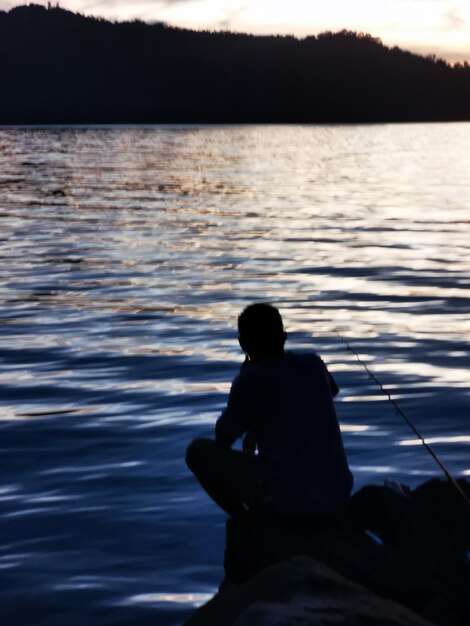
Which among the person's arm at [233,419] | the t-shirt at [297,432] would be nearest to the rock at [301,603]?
the t-shirt at [297,432]

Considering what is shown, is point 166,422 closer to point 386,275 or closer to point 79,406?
point 79,406

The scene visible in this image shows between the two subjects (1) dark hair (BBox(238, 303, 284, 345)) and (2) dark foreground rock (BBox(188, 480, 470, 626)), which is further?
(1) dark hair (BBox(238, 303, 284, 345))

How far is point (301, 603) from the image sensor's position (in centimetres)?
448

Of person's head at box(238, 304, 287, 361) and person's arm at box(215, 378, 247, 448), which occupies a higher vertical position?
person's head at box(238, 304, 287, 361)

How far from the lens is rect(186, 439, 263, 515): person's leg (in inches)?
232

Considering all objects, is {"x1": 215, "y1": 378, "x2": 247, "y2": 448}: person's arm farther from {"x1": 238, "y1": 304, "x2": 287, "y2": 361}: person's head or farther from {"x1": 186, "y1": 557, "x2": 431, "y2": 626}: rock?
{"x1": 186, "y1": 557, "x2": 431, "y2": 626}: rock

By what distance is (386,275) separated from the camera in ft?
61.4

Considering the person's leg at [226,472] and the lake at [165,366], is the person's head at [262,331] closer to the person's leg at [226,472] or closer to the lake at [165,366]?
the person's leg at [226,472]

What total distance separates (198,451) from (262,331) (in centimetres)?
92

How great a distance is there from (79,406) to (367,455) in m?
2.79

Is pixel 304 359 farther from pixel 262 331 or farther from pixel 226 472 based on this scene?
pixel 226 472

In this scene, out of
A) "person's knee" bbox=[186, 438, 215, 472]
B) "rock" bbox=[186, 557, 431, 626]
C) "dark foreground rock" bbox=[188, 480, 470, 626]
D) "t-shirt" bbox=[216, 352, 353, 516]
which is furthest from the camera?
"person's knee" bbox=[186, 438, 215, 472]

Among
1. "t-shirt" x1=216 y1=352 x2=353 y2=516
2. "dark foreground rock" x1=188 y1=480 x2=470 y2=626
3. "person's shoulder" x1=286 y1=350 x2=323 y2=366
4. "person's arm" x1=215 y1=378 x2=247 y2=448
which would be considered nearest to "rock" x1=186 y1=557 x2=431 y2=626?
"dark foreground rock" x1=188 y1=480 x2=470 y2=626

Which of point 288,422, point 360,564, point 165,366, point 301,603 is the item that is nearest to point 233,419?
point 288,422
